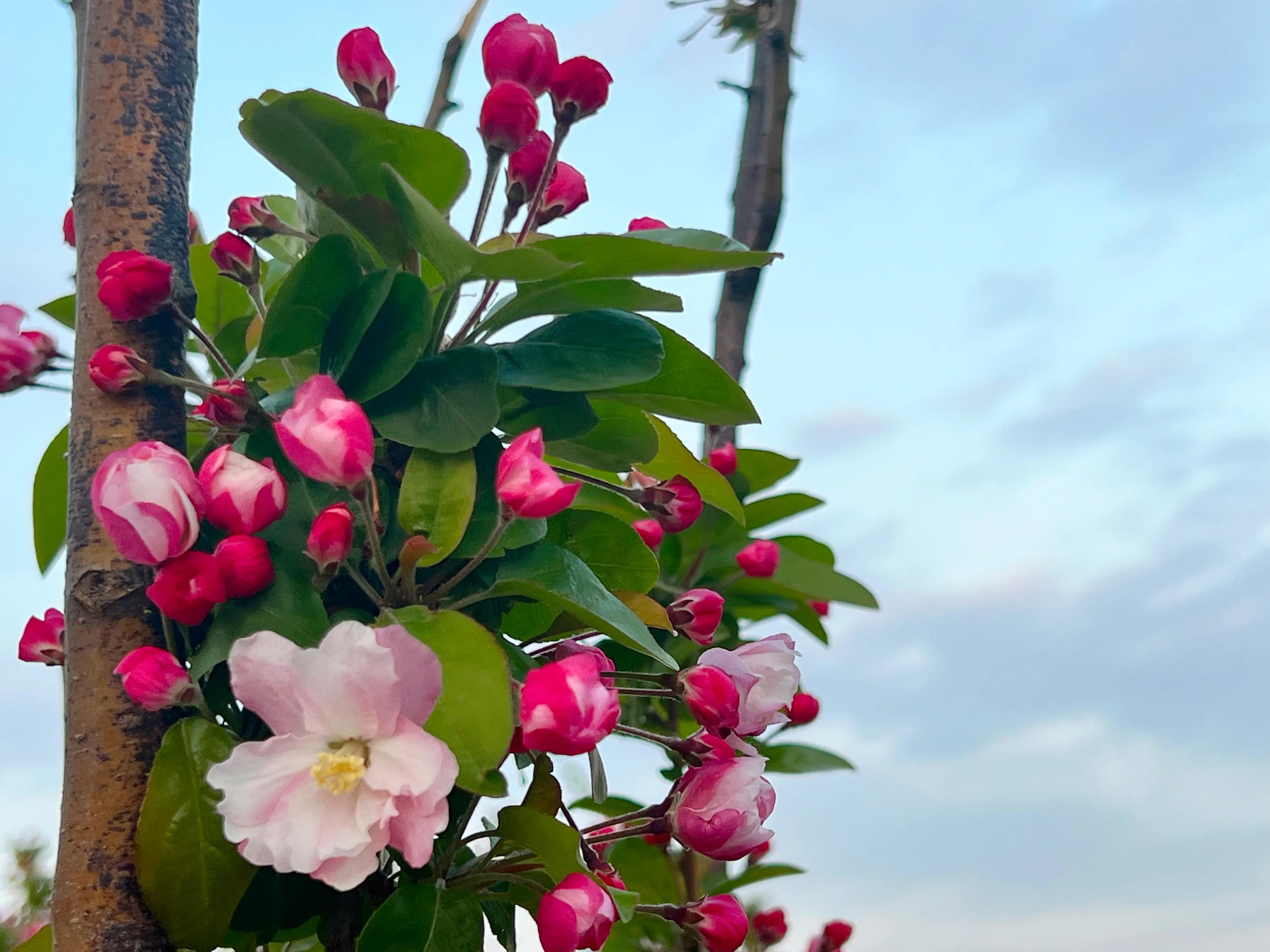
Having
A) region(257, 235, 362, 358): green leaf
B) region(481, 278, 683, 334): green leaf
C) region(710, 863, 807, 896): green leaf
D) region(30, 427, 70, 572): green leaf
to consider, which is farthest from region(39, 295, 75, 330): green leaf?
region(710, 863, 807, 896): green leaf

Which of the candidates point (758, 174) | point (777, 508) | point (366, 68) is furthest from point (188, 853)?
point (758, 174)

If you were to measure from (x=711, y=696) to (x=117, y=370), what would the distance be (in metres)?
0.43

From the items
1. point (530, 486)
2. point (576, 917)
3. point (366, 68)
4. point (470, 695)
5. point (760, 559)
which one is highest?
point (366, 68)

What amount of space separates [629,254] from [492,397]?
0.39 ft

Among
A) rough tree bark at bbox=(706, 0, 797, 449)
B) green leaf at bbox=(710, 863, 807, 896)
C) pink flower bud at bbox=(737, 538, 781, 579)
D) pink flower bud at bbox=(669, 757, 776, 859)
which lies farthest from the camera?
rough tree bark at bbox=(706, 0, 797, 449)

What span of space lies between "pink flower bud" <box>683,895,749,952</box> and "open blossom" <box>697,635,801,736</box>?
11cm

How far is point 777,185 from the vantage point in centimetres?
186

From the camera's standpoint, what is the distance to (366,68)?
0.77 m

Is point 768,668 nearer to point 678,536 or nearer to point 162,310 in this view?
point 162,310

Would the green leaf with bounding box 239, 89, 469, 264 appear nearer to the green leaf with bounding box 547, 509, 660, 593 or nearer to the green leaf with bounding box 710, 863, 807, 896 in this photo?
the green leaf with bounding box 547, 509, 660, 593

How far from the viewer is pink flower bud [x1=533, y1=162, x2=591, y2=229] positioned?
79cm

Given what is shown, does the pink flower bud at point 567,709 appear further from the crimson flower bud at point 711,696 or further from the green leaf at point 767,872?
the green leaf at point 767,872

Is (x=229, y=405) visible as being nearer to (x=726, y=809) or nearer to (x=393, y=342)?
(x=393, y=342)

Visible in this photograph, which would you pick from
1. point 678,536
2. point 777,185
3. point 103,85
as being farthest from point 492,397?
point 777,185
